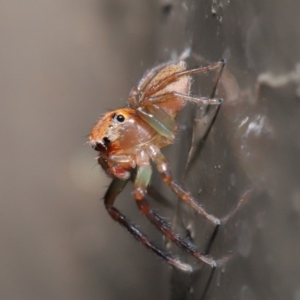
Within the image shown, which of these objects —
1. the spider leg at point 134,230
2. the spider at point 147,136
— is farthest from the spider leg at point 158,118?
the spider leg at point 134,230

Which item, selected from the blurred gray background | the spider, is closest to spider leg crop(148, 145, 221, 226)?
the spider

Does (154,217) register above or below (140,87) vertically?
below

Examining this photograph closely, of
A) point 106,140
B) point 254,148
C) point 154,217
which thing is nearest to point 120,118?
point 106,140

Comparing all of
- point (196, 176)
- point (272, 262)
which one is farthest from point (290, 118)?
point (196, 176)

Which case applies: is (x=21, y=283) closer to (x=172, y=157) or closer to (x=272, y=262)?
(x=172, y=157)

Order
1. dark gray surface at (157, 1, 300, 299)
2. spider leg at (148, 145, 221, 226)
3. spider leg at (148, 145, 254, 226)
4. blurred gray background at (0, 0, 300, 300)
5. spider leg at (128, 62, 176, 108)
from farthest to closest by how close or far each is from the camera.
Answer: blurred gray background at (0, 0, 300, 300) < spider leg at (128, 62, 176, 108) < spider leg at (148, 145, 221, 226) < spider leg at (148, 145, 254, 226) < dark gray surface at (157, 1, 300, 299)

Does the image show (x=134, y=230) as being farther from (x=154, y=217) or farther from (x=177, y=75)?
(x=177, y=75)

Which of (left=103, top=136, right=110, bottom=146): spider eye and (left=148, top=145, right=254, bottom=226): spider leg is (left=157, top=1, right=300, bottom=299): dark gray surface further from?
(left=103, top=136, right=110, bottom=146): spider eye
